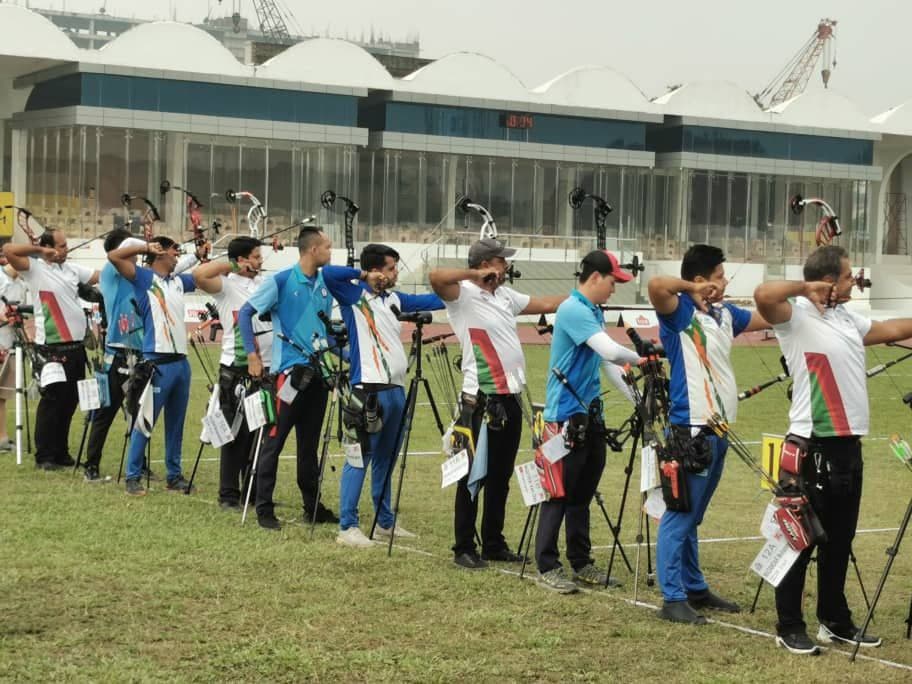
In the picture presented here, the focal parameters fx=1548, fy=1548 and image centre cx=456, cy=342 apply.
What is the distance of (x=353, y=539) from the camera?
399 inches

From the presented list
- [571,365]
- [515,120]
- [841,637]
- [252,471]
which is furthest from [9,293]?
[515,120]

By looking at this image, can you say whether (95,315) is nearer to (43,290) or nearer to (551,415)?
(43,290)

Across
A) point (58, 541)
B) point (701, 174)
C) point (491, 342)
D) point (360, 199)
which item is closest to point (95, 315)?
point (58, 541)

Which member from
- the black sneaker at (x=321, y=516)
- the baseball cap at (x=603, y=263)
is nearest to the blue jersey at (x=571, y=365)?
the baseball cap at (x=603, y=263)

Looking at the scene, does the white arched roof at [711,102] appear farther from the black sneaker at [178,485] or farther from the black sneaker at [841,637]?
the black sneaker at [841,637]

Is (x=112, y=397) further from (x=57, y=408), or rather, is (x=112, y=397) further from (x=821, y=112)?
(x=821, y=112)

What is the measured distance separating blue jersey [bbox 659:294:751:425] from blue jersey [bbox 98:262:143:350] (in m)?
→ 5.87

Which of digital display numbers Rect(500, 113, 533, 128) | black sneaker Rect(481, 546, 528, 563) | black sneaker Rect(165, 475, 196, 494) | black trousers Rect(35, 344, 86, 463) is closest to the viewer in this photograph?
black sneaker Rect(481, 546, 528, 563)

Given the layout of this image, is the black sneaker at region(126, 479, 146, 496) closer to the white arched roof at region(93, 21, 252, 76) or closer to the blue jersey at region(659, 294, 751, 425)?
the blue jersey at region(659, 294, 751, 425)

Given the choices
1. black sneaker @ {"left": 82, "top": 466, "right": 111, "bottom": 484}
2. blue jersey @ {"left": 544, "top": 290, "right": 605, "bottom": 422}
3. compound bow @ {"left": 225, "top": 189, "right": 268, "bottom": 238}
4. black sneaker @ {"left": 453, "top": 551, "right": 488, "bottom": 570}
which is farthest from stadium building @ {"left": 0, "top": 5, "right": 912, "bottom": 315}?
blue jersey @ {"left": 544, "top": 290, "right": 605, "bottom": 422}

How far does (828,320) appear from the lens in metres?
7.87

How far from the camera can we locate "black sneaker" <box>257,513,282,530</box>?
35.4ft

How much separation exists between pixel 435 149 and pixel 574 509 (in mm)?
43146

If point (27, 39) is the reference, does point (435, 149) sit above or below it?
below
